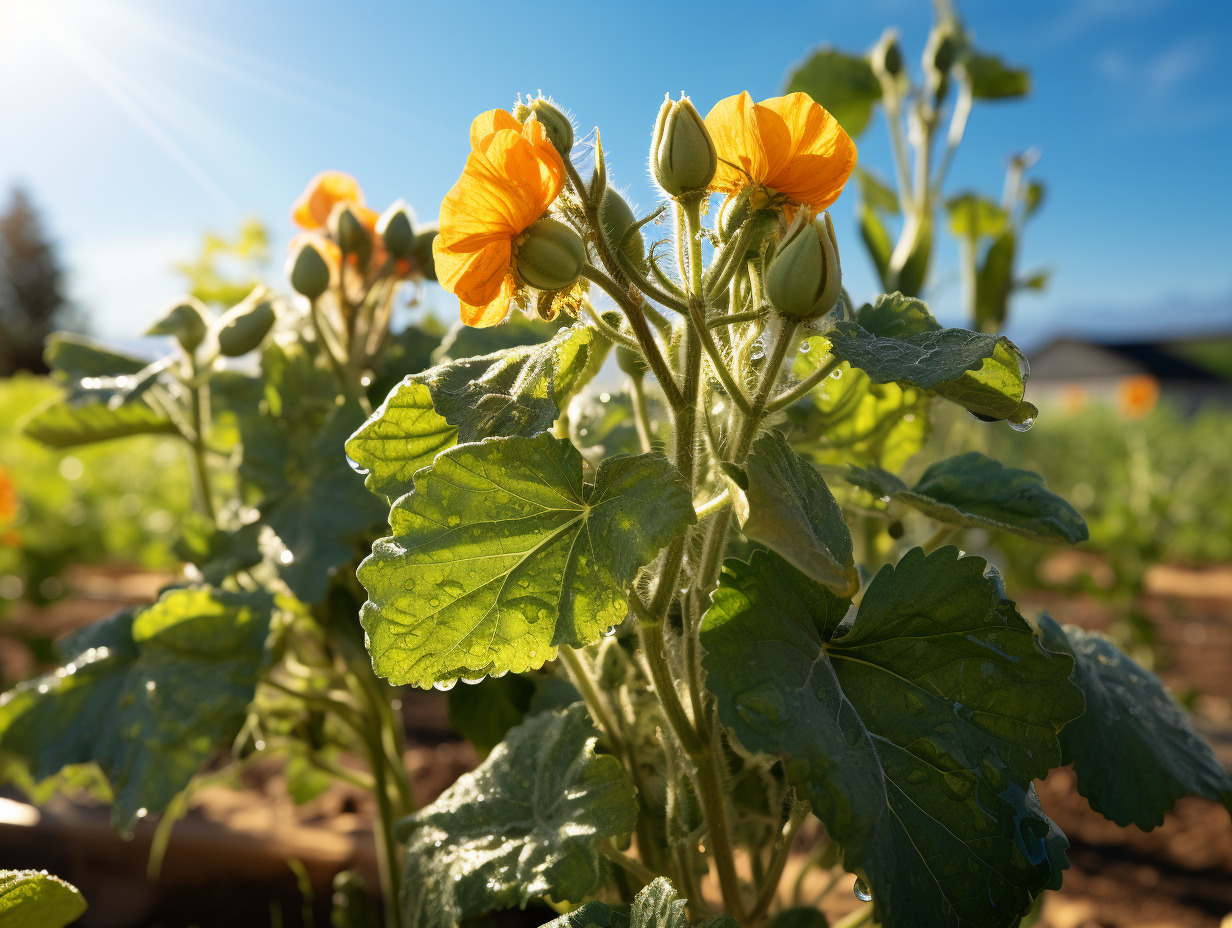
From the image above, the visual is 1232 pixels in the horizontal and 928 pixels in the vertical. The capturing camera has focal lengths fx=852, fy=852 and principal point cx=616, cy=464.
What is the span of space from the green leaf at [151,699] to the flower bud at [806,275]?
1.68 feet

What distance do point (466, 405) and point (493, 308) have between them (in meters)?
0.07

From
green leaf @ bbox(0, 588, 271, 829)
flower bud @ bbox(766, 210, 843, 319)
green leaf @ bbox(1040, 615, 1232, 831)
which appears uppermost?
flower bud @ bbox(766, 210, 843, 319)

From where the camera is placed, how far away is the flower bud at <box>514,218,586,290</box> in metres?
0.42

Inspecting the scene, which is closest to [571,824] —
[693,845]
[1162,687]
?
[693,845]

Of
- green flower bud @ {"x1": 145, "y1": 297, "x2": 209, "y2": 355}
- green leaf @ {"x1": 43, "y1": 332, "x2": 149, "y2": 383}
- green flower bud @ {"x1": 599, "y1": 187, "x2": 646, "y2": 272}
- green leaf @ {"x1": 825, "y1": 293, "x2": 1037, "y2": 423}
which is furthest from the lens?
green leaf @ {"x1": 43, "y1": 332, "x2": 149, "y2": 383}

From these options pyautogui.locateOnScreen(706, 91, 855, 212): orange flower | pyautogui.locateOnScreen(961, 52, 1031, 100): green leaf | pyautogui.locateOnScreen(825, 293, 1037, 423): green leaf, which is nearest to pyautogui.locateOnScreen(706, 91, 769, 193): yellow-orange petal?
pyautogui.locateOnScreen(706, 91, 855, 212): orange flower

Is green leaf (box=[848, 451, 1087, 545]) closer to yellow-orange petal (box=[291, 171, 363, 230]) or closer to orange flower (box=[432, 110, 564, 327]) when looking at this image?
orange flower (box=[432, 110, 564, 327])

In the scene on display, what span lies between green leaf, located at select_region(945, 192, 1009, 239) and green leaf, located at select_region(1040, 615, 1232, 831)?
0.97 m

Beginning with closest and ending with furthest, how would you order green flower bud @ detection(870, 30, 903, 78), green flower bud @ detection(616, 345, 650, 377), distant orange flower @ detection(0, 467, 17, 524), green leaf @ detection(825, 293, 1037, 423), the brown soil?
green leaf @ detection(825, 293, 1037, 423)
green flower bud @ detection(616, 345, 650, 377)
the brown soil
green flower bud @ detection(870, 30, 903, 78)
distant orange flower @ detection(0, 467, 17, 524)

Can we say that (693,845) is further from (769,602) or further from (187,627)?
(187,627)

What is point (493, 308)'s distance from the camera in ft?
1.57

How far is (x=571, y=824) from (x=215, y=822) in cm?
90

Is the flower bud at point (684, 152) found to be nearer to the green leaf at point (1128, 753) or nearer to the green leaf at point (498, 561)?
the green leaf at point (498, 561)

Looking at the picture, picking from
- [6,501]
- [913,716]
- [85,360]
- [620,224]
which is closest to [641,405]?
[620,224]
